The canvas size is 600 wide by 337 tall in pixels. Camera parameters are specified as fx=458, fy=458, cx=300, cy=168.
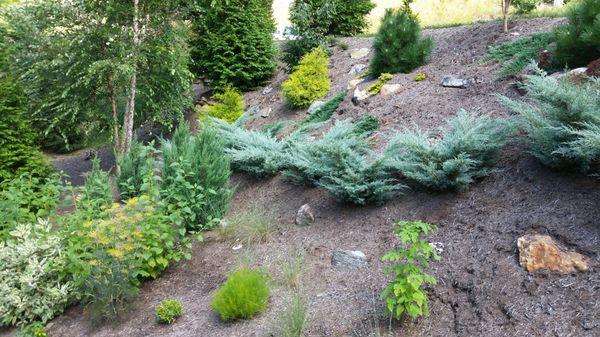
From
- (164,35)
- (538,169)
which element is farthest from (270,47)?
(538,169)

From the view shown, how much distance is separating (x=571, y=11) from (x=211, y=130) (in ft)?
15.9

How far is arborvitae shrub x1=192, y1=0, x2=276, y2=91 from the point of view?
10922 millimetres

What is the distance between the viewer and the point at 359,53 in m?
10.4

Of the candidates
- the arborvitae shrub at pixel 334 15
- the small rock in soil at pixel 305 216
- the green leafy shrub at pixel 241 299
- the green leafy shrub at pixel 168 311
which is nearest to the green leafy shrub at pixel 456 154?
the small rock in soil at pixel 305 216

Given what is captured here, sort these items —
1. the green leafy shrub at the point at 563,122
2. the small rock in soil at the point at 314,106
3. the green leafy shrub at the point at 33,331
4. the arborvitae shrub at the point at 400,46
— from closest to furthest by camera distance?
1. the green leafy shrub at the point at 563,122
2. the green leafy shrub at the point at 33,331
3. the arborvitae shrub at the point at 400,46
4. the small rock in soil at the point at 314,106

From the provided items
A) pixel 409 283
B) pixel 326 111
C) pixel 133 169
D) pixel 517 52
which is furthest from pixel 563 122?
pixel 133 169

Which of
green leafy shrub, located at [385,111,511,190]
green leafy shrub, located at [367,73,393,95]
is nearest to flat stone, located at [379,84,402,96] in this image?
green leafy shrub, located at [367,73,393,95]

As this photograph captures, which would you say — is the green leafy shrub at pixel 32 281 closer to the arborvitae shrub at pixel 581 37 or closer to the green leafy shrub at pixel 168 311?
the green leafy shrub at pixel 168 311

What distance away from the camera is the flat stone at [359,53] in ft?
33.7

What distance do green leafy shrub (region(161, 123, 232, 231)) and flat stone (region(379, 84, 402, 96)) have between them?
10.4 ft

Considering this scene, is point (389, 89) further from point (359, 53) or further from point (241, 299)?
point (241, 299)

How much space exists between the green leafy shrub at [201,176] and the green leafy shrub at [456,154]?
204cm

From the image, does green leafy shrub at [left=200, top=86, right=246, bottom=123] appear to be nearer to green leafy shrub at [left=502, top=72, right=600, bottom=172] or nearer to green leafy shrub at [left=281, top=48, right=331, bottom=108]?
green leafy shrub at [left=281, top=48, right=331, bottom=108]

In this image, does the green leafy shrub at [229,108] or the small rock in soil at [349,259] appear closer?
the small rock in soil at [349,259]
